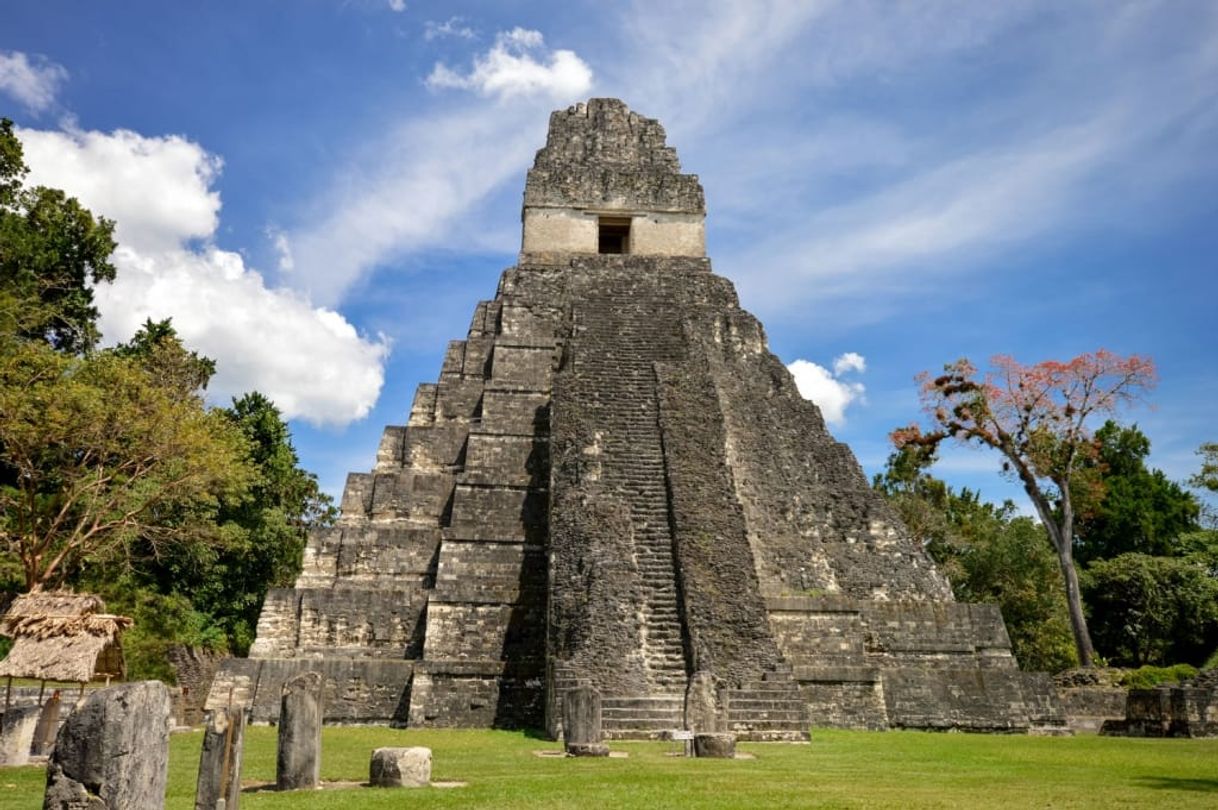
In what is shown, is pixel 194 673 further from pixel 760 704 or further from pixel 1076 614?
pixel 1076 614

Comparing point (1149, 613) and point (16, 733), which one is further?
point (1149, 613)

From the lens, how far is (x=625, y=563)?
1213 centimetres

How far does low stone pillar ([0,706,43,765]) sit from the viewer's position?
323 inches

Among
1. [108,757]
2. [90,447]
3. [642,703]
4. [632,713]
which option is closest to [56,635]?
[632,713]

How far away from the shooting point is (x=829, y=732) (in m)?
11.3

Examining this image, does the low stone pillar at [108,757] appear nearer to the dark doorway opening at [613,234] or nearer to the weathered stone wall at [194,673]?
the weathered stone wall at [194,673]

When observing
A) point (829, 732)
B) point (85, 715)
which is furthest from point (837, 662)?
point (85, 715)

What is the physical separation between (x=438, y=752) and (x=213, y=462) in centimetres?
921

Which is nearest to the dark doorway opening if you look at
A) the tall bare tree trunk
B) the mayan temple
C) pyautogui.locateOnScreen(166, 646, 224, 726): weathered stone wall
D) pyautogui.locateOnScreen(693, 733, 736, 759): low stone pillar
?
the mayan temple

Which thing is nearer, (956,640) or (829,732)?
(829,732)

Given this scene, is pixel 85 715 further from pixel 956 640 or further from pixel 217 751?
pixel 956 640

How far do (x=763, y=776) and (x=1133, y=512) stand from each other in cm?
3162

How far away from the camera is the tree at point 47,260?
704 inches

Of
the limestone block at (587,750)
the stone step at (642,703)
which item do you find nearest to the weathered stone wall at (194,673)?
the stone step at (642,703)
